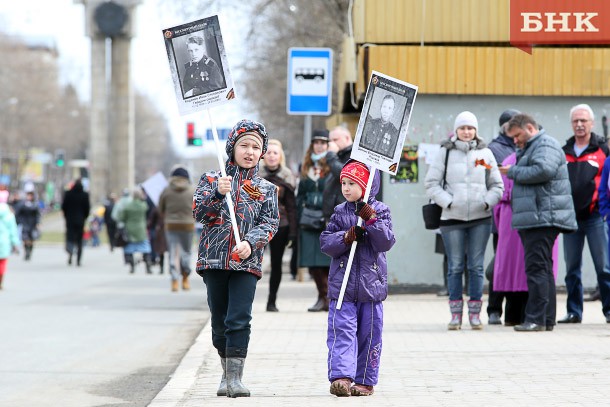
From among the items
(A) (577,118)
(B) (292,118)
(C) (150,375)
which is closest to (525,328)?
(A) (577,118)

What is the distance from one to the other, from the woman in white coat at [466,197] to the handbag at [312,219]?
10.4ft

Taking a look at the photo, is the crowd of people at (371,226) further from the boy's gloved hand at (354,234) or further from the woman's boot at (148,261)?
the woman's boot at (148,261)

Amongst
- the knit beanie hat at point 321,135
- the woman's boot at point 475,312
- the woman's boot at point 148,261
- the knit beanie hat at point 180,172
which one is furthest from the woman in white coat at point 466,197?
the woman's boot at point 148,261

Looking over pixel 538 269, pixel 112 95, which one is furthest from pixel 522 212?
pixel 112 95

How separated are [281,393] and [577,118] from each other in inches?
214

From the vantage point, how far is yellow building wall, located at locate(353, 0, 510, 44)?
18391 millimetres

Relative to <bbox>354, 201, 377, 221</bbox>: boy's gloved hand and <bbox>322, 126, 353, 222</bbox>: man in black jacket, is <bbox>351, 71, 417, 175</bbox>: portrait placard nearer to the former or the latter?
<bbox>354, 201, 377, 221</bbox>: boy's gloved hand

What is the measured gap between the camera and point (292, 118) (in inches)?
1965

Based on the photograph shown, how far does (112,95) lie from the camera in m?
90.1

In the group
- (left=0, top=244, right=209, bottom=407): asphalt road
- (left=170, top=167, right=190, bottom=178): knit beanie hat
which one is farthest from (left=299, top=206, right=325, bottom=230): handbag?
(left=170, top=167, right=190, bottom=178): knit beanie hat

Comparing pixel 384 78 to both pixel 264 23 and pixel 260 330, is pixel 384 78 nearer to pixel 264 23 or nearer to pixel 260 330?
pixel 260 330

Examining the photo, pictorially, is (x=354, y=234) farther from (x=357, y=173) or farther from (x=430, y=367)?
(x=430, y=367)

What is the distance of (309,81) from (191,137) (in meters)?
19.2

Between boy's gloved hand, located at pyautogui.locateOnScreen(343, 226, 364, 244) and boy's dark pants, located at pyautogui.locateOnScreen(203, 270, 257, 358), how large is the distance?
61 cm
